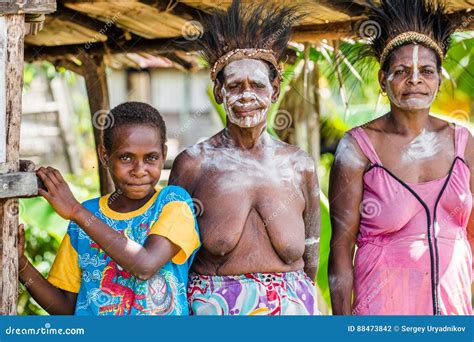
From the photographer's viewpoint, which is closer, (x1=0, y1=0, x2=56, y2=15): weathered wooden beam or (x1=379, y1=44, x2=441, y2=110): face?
(x1=0, y1=0, x2=56, y2=15): weathered wooden beam

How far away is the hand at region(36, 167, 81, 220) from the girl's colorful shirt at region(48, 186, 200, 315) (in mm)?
112

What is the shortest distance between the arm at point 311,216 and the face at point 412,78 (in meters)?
0.43

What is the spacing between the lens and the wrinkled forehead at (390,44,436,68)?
362 cm

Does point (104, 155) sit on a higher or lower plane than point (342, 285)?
higher

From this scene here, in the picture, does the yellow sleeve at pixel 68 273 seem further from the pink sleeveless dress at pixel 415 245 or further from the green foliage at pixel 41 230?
the green foliage at pixel 41 230

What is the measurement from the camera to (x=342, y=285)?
371 cm

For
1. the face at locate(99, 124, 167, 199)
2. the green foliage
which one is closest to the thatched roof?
the face at locate(99, 124, 167, 199)

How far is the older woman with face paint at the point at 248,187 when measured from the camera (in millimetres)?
3498

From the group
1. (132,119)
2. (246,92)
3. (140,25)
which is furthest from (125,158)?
(140,25)

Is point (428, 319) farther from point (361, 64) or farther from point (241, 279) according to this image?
point (361, 64)

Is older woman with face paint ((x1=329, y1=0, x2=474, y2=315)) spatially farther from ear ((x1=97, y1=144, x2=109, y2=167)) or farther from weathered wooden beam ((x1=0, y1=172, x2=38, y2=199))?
weathered wooden beam ((x1=0, y1=172, x2=38, y2=199))

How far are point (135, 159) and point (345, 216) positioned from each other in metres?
0.89

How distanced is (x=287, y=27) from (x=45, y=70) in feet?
18.4

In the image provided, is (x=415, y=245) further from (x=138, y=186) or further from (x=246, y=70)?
(x=138, y=186)
